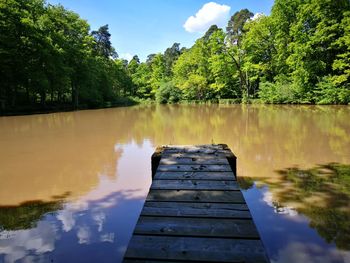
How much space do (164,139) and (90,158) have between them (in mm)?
3200

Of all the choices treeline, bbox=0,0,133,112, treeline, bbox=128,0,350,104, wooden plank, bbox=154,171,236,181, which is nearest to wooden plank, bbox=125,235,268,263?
wooden plank, bbox=154,171,236,181

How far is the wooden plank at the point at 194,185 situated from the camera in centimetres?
296

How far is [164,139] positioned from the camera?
31.8 ft

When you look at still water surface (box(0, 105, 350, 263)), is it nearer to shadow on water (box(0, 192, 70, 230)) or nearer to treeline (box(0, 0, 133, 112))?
shadow on water (box(0, 192, 70, 230))

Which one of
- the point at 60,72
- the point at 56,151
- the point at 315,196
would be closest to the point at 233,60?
the point at 60,72

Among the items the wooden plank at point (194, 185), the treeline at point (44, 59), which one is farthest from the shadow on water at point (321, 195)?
the treeline at point (44, 59)

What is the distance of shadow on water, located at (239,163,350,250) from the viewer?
3071mm

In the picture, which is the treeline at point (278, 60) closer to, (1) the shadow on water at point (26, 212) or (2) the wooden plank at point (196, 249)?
(1) the shadow on water at point (26, 212)

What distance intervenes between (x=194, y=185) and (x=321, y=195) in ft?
7.15

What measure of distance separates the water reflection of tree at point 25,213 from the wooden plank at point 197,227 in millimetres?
1948

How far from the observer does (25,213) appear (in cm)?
374

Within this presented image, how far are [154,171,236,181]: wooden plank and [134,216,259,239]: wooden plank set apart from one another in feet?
3.47

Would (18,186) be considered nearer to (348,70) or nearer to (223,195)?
(223,195)

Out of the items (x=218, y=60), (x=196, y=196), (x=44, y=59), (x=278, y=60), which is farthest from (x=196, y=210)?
(x=218, y=60)
